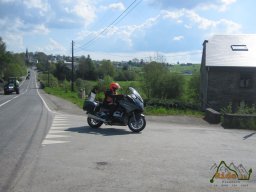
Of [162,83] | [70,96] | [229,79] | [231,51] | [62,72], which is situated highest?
[231,51]

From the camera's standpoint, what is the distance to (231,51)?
3591 cm

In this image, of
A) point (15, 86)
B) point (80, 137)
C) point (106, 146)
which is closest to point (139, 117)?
point (80, 137)

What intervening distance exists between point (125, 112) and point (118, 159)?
4.71 metres

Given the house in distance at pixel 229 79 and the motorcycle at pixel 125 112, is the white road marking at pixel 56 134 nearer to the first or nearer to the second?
the motorcycle at pixel 125 112

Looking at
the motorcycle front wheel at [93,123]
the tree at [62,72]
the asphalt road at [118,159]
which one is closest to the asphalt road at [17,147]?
the asphalt road at [118,159]

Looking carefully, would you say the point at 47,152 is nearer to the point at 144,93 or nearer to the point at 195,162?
the point at 195,162

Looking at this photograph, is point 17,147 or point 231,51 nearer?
point 17,147

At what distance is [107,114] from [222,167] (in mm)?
5951

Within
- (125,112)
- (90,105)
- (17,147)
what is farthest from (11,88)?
(17,147)

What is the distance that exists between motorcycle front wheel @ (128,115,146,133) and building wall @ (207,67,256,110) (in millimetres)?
22401

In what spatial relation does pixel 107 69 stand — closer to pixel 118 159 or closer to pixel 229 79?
pixel 229 79

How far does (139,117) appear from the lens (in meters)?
12.9

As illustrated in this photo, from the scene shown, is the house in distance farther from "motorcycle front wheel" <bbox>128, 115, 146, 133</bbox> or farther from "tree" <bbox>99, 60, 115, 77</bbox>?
"tree" <bbox>99, 60, 115, 77</bbox>

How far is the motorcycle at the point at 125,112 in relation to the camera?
12.8m
